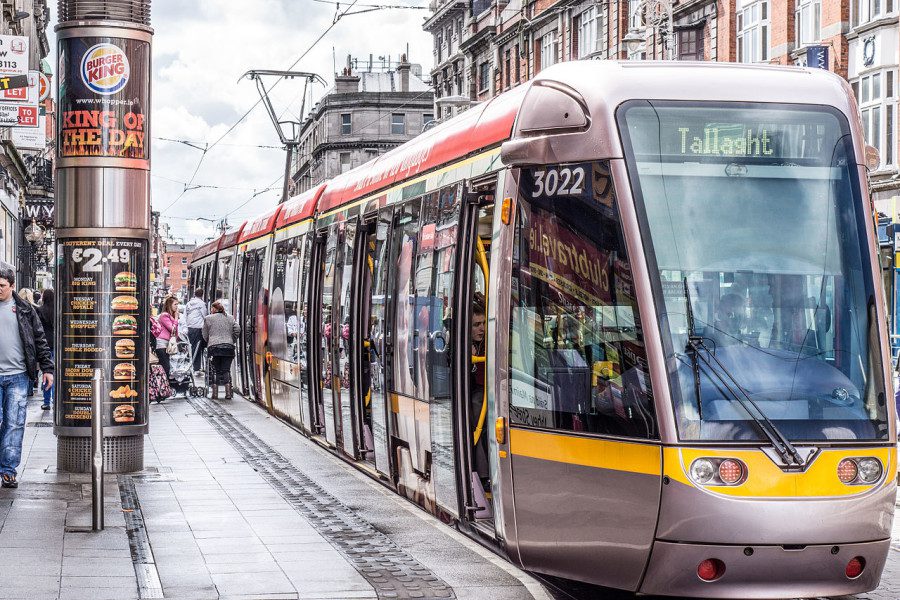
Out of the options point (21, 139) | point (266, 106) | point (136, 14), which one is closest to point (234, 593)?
point (136, 14)

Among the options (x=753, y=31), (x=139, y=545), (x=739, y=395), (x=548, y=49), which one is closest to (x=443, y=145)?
(x=139, y=545)

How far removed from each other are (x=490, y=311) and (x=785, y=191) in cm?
183

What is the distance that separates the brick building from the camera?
29812mm

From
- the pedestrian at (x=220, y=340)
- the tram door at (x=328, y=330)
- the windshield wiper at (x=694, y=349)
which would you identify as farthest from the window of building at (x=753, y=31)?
the windshield wiper at (x=694, y=349)

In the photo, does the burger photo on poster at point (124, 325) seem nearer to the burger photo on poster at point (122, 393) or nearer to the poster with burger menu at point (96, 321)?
the poster with burger menu at point (96, 321)

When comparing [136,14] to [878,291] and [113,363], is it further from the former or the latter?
[878,291]

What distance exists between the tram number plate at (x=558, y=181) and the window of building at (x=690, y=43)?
3146 cm

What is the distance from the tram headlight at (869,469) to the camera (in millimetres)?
6902

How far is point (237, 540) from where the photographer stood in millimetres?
9383

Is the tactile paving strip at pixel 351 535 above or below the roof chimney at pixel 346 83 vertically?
below

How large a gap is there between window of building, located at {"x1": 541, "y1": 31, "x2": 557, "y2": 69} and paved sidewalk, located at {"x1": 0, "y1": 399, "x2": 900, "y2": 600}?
39.2 meters

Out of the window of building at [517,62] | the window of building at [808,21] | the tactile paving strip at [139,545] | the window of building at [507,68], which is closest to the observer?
the tactile paving strip at [139,545]

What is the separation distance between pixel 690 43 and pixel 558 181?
3222cm

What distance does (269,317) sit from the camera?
792 inches
